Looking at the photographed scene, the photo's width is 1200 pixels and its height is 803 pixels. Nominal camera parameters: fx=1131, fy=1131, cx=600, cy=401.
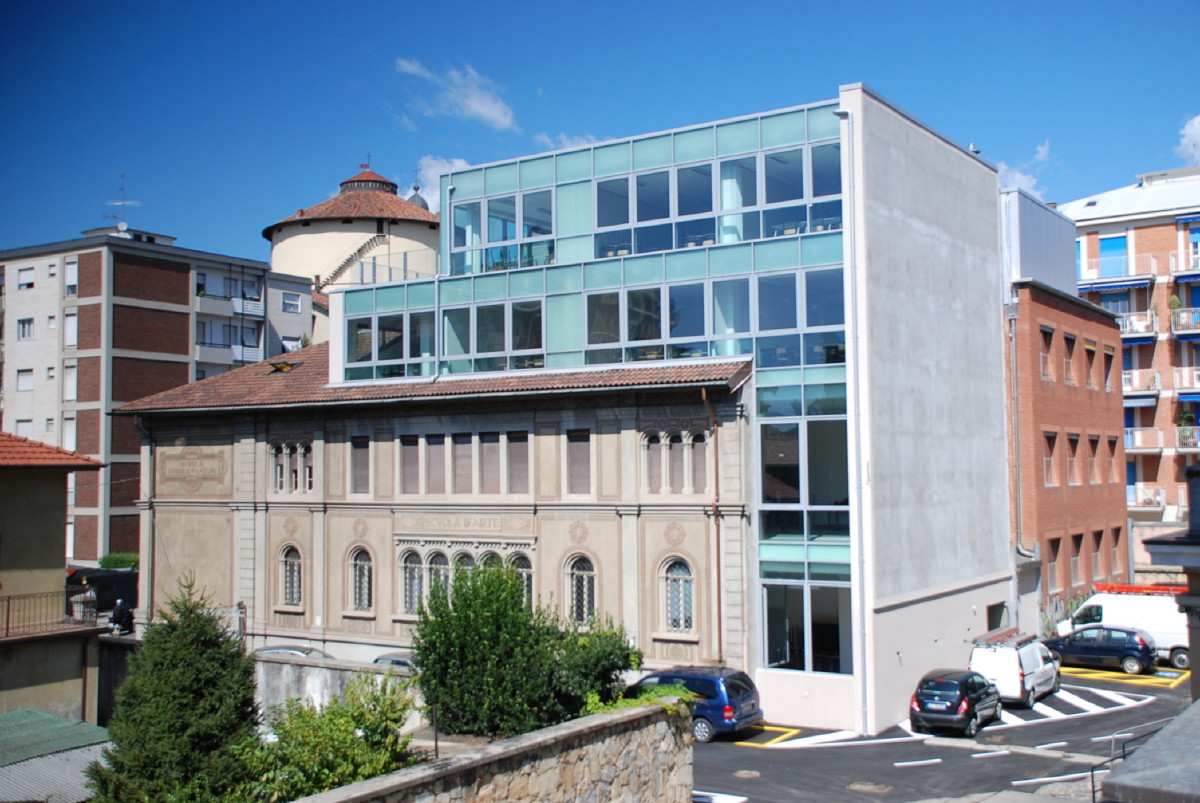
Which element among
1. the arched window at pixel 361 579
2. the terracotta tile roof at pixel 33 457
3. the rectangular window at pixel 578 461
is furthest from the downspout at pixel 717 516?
the terracotta tile roof at pixel 33 457

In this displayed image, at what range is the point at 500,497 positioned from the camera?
103 ft

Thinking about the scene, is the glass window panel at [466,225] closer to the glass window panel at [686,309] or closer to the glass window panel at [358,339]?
the glass window panel at [358,339]

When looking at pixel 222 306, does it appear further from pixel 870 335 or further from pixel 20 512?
pixel 870 335

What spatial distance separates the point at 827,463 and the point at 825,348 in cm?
279

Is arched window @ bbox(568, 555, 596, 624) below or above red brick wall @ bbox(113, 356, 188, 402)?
below

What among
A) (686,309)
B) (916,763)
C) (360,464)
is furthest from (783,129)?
(360,464)

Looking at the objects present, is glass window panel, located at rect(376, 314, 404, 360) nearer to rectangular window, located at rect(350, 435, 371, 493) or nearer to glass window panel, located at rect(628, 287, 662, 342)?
rectangular window, located at rect(350, 435, 371, 493)

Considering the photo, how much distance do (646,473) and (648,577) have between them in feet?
8.74

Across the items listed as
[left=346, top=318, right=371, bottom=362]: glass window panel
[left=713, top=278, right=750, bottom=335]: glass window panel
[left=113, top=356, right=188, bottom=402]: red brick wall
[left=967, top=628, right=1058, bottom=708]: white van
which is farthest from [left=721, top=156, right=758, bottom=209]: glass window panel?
[left=113, top=356, right=188, bottom=402]: red brick wall

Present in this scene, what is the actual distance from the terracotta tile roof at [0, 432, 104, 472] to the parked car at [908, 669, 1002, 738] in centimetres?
1994

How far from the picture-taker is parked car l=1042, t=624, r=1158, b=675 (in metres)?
33.1

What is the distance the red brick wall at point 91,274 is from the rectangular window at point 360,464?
2620 cm

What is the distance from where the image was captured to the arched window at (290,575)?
35281 mm

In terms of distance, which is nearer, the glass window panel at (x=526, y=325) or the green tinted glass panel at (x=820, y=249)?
the green tinted glass panel at (x=820, y=249)
